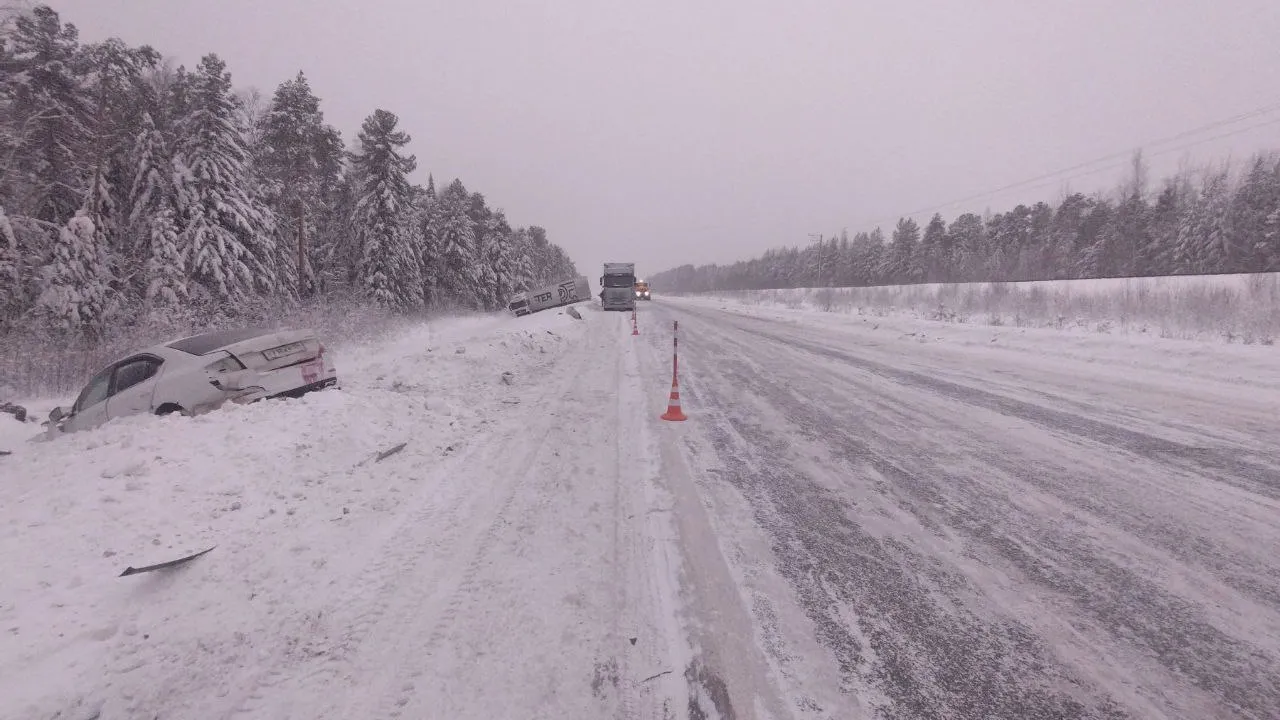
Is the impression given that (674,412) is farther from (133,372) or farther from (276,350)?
(133,372)

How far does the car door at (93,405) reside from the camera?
6125 millimetres

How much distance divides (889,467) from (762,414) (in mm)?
2192

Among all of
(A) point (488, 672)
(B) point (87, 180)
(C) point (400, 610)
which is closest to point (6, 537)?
(C) point (400, 610)

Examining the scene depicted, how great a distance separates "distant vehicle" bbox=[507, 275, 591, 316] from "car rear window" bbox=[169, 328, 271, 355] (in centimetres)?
2517

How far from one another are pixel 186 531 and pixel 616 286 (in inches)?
1148

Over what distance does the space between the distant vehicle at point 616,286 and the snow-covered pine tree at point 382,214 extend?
482 inches

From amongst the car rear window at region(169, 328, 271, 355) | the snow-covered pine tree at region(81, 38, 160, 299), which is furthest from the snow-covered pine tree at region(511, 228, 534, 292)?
the car rear window at region(169, 328, 271, 355)

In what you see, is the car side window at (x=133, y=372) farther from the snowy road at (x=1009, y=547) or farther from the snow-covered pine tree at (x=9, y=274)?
the snowy road at (x=1009, y=547)

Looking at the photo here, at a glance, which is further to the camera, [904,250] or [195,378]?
[904,250]

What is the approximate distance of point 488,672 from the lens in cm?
221

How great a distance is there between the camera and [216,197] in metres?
19.2

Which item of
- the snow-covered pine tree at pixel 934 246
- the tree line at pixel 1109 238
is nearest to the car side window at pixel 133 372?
the tree line at pixel 1109 238

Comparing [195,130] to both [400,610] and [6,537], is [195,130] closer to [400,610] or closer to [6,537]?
[6,537]

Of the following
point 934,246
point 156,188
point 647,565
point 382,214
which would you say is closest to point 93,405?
point 647,565
